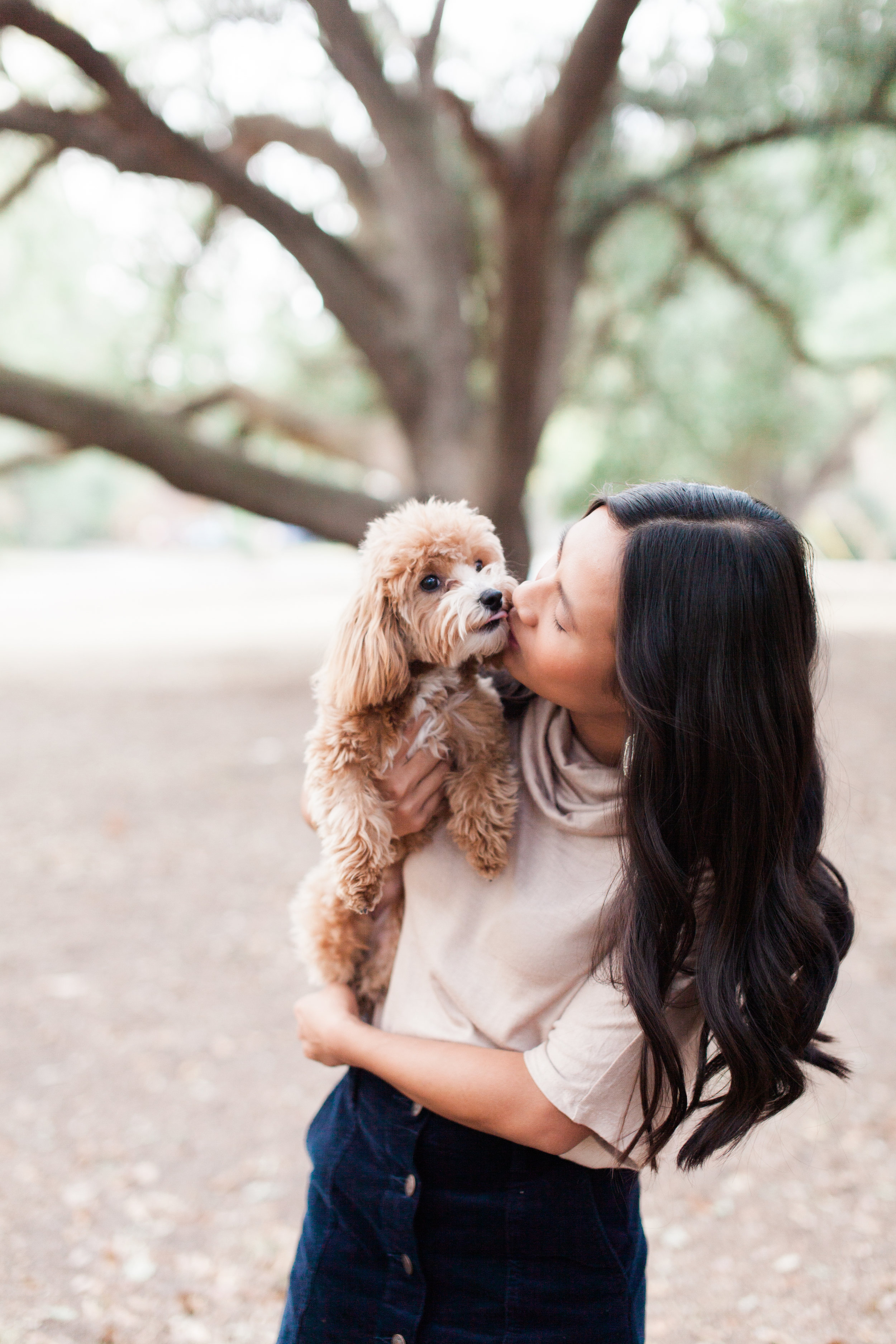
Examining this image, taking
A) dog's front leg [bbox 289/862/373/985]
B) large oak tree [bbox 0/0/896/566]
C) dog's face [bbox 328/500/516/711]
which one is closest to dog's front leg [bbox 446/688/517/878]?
dog's face [bbox 328/500/516/711]

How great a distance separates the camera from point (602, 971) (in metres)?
1.59

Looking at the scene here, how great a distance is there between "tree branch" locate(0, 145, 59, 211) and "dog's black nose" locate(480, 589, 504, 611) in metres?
8.65

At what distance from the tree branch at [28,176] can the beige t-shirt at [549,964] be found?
905 centimetres

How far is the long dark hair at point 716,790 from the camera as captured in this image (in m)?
1.51

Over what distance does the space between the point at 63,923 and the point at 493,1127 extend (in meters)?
4.86

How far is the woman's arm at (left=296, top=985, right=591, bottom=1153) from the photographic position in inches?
60.7

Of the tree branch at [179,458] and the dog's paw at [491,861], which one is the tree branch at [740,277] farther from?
the dog's paw at [491,861]

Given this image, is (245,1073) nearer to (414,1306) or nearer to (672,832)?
(414,1306)

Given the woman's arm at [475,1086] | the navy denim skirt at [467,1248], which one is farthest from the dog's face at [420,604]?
the navy denim skirt at [467,1248]

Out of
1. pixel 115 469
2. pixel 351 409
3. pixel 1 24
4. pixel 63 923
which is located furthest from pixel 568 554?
pixel 115 469

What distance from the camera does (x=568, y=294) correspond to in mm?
10094

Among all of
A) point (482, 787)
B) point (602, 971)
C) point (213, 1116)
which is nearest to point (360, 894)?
point (482, 787)

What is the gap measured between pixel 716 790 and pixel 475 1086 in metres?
0.60

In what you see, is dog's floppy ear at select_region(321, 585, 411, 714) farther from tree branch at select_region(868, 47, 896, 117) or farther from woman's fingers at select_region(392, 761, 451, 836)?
tree branch at select_region(868, 47, 896, 117)
